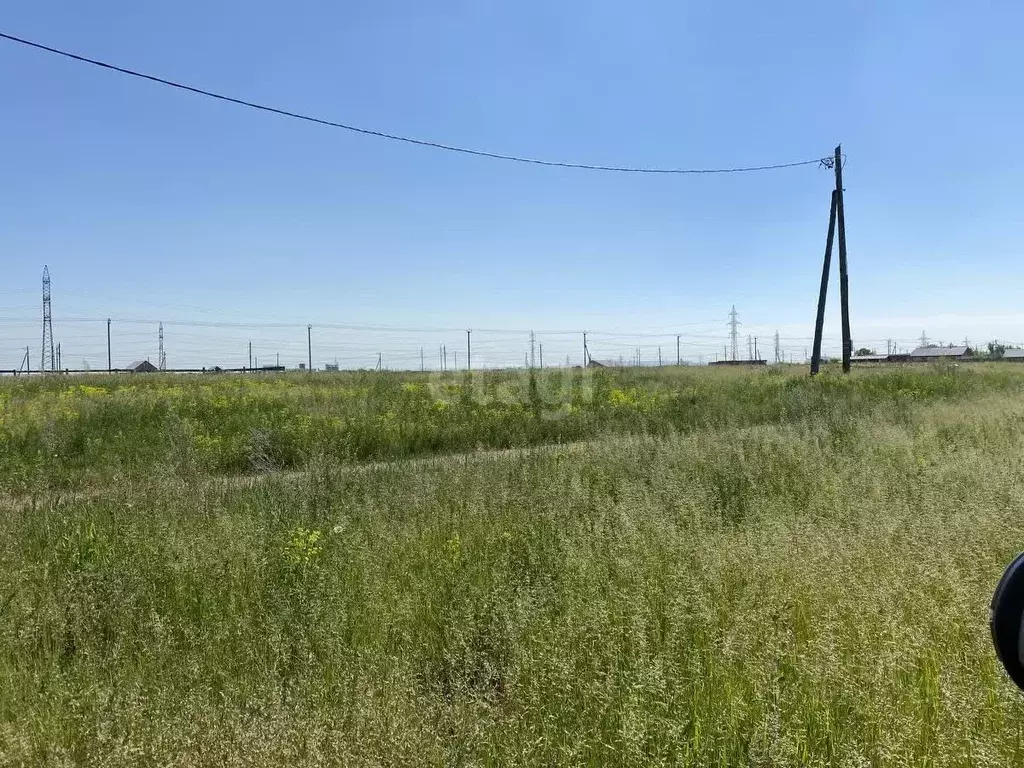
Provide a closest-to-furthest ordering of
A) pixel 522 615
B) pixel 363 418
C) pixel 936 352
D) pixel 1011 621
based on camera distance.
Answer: pixel 1011 621
pixel 522 615
pixel 363 418
pixel 936 352

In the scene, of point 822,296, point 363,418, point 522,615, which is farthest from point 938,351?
point 522,615

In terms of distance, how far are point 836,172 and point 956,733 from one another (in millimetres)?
23619

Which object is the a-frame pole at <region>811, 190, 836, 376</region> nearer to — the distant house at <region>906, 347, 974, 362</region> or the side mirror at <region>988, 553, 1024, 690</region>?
the side mirror at <region>988, 553, 1024, 690</region>

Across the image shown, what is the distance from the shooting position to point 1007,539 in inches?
157

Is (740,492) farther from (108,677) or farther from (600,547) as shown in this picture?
(108,677)

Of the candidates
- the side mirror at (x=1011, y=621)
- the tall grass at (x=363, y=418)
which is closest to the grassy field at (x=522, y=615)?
the side mirror at (x=1011, y=621)

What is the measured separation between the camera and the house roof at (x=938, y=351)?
9256cm

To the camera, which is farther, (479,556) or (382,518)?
(382,518)

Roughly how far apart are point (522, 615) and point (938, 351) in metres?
120

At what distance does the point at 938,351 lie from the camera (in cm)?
9962

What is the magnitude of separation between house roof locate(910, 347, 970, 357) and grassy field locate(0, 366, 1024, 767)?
10542cm

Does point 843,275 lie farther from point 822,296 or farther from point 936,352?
point 936,352

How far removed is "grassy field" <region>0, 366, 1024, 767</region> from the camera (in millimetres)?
2301

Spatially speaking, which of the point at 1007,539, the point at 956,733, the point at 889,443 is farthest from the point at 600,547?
the point at 889,443
